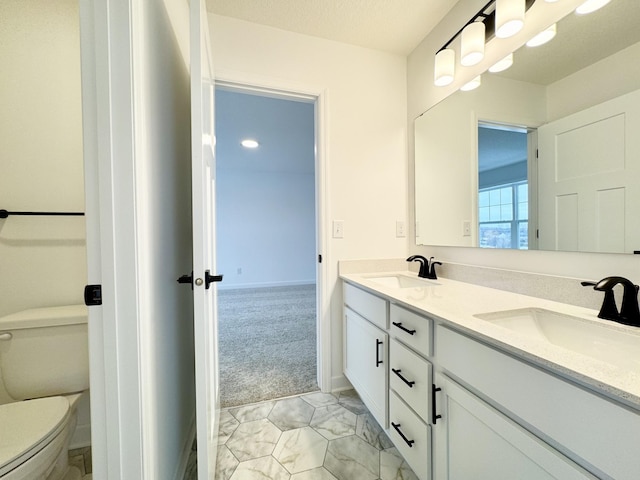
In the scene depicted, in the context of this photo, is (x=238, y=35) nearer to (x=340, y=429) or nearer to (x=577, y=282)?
(x=577, y=282)

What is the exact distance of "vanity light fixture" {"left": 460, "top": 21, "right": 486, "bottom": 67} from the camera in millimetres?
1253

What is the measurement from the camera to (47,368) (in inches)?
44.4

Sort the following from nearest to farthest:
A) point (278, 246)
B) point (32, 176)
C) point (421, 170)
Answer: point (32, 176), point (421, 170), point (278, 246)

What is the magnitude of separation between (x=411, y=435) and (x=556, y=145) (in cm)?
129

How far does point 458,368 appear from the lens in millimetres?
791

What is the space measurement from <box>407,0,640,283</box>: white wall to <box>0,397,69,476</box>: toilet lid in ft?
6.23

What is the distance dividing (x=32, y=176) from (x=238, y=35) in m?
1.31

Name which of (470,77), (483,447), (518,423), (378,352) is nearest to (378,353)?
(378,352)

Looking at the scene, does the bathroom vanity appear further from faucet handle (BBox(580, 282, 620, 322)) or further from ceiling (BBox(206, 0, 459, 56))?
ceiling (BBox(206, 0, 459, 56))

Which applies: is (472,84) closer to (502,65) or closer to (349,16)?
(502,65)

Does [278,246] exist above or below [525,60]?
below

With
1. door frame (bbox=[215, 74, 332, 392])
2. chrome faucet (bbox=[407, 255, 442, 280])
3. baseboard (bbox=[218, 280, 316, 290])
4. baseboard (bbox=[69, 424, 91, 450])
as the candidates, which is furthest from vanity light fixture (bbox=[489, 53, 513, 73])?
baseboard (bbox=[218, 280, 316, 290])

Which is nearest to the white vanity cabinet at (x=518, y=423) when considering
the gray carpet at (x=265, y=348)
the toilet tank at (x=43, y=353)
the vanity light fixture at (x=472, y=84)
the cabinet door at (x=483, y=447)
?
the cabinet door at (x=483, y=447)

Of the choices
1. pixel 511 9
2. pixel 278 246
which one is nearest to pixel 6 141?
pixel 511 9
